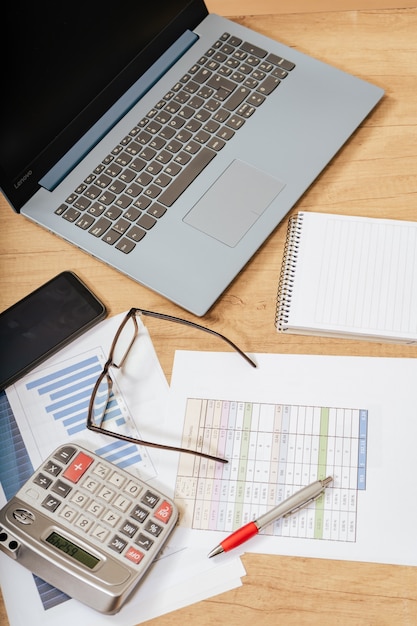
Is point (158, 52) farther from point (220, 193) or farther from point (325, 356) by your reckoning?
point (325, 356)

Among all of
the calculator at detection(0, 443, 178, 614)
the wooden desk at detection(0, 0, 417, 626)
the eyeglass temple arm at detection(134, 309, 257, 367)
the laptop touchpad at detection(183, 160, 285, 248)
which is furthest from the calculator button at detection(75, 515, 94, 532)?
the laptop touchpad at detection(183, 160, 285, 248)

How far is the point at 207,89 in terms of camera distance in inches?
37.9

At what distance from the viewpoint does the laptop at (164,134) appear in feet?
2.78

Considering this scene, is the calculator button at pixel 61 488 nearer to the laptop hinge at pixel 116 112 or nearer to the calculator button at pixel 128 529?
the calculator button at pixel 128 529

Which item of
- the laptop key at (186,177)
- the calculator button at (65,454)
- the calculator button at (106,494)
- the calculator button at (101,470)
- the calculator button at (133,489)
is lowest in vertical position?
the calculator button at (133,489)

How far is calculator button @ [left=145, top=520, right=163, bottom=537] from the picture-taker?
2.46 feet

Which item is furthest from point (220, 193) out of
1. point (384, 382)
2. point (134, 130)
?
point (384, 382)

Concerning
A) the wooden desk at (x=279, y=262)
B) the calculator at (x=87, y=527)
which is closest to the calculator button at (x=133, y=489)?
the calculator at (x=87, y=527)

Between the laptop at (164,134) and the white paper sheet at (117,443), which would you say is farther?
the laptop at (164,134)

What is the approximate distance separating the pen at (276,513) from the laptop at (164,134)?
0.23 m

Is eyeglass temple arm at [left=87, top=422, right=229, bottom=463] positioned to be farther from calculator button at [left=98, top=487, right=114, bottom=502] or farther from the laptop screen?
the laptop screen

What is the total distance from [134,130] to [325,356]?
0.37m

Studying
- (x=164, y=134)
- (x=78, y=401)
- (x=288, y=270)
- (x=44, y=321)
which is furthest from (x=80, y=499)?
(x=164, y=134)

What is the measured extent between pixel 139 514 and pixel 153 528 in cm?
2
